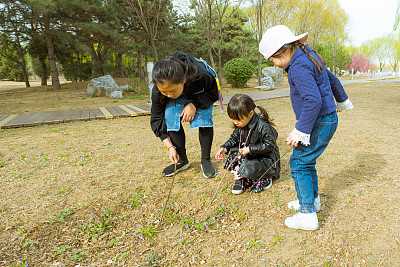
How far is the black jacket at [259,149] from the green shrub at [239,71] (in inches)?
419

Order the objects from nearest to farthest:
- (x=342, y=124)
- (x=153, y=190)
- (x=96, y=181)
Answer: (x=153, y=190) → (x=96, y=181) → (x=342, y=124)

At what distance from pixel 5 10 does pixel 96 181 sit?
12.9m

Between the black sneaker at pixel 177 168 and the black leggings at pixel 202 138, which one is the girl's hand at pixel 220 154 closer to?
the black leggings at pixel 202 138

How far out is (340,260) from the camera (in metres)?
1.43

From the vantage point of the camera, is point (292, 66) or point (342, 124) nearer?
point (292, 66)

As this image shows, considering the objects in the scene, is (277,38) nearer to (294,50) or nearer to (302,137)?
(294,50)

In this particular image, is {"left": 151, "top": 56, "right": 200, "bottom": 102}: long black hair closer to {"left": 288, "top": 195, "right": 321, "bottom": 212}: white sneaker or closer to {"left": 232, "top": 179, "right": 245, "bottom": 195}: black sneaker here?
{"left": 232, "top": 179, "right": 245, "bottom": 195}: black sneaker

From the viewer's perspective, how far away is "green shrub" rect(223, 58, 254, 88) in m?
12.3

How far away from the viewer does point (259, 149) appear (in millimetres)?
2004

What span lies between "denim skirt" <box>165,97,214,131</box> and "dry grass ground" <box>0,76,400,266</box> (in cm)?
59

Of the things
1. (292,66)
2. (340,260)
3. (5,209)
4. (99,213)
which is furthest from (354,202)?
(5,209)

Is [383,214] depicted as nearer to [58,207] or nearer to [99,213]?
[99,213]

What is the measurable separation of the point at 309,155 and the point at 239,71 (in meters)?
11.2

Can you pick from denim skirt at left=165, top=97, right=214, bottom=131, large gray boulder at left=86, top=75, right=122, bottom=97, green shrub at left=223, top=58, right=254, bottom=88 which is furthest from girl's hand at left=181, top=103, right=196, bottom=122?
green shrub at left=223, top=58, right=254, bottom=88
